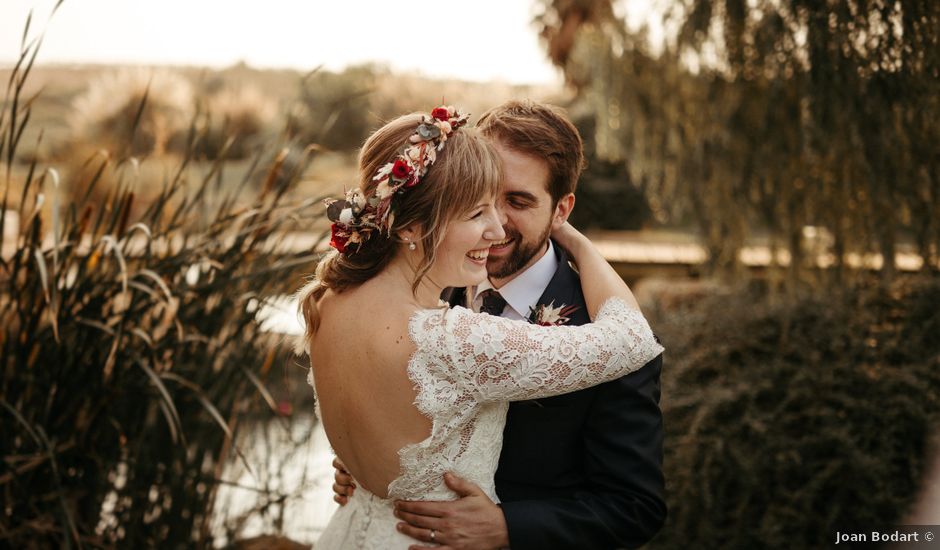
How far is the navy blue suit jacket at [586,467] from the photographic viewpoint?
7.04ft

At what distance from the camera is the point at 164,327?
302 cm

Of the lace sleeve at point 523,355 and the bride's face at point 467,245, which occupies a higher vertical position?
the bride's face at point 467,245

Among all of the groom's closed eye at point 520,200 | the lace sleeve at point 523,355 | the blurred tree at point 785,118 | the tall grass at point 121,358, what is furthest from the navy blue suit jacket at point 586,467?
the blurred tree at point 785,118

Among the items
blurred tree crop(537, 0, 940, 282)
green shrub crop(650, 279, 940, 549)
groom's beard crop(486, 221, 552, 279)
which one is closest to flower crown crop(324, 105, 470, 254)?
groom's beard crop(486, 221, 552, 279)

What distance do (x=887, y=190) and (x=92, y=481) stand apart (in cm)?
399

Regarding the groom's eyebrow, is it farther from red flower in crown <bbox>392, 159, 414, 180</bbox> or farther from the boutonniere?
red flower in crown <bbox>392, 159, 414, 180</bbox>

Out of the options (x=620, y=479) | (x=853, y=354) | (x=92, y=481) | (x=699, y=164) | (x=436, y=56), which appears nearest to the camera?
(x=620, y=479)

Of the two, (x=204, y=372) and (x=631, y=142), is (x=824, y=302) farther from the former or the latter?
(x=204, y=372)

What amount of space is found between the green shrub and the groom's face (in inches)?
81.6

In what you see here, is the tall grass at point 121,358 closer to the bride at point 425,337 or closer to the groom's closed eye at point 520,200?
the bride at point 425,337

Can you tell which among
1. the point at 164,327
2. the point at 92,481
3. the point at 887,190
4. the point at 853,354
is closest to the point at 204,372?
the point at 164,327

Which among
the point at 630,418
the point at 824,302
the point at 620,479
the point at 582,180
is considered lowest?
the point at 582,180

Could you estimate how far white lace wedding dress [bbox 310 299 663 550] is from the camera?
1905 millimetres

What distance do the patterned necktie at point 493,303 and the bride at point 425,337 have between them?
43cm
